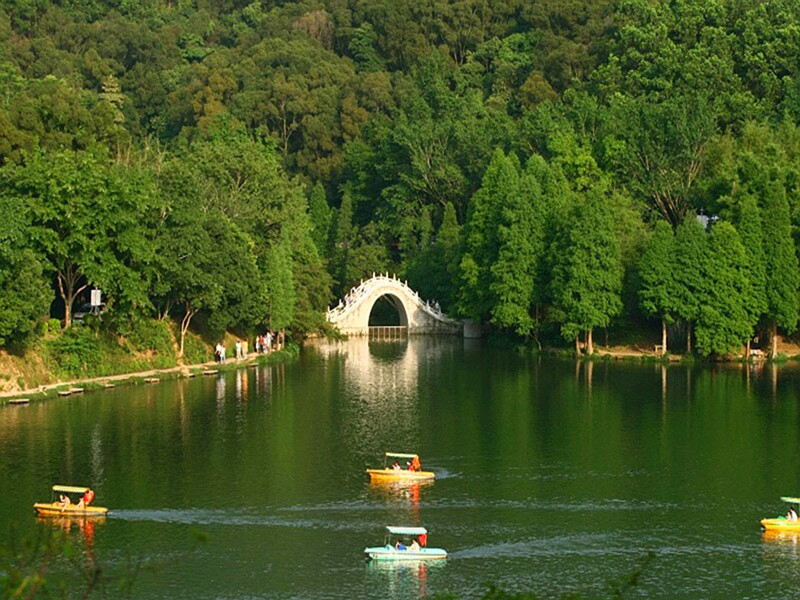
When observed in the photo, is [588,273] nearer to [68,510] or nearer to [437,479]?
[437,479]

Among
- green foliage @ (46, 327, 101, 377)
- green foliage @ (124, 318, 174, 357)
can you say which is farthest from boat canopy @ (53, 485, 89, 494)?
green foliage @ (124, 318, 174, 357)

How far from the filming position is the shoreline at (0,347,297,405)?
5569 centimetres

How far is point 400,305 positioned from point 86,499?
5815cm

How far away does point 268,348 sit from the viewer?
7538 centimetres

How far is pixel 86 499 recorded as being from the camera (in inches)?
1507

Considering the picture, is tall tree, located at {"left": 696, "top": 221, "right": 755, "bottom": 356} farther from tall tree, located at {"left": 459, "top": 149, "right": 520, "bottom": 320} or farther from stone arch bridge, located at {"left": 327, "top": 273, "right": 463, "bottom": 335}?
stone arch bridge, located at {"left": 327, "top": 273, "right": 463, "bottom": 335}

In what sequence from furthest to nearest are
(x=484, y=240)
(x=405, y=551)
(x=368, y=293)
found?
(x=368, y=293), (x=484, y=240), (x=405, y=551)

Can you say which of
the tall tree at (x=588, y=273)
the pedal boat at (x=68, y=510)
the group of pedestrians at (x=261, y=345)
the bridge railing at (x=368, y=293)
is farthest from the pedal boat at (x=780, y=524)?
the bridge railing at (x=368, y=293)

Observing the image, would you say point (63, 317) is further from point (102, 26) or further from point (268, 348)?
point (102, 26)

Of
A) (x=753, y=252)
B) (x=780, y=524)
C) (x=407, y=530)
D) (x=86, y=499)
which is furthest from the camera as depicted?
(x=753, y=252)

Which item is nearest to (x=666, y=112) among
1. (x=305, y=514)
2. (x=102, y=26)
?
(x=305, y=514)

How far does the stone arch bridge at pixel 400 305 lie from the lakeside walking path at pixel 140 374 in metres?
18.3

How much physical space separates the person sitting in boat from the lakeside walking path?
16896 mm

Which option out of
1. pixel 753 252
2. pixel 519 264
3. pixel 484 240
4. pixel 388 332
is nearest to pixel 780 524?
pixel 753 252
